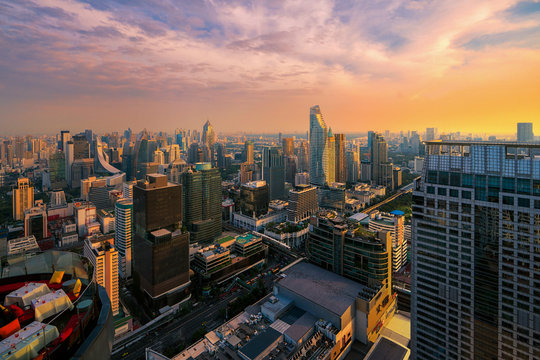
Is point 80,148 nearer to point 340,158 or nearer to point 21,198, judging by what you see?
point 21,198

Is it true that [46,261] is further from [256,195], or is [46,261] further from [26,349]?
[256,195]

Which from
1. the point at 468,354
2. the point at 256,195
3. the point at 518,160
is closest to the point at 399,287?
the point at 468,354

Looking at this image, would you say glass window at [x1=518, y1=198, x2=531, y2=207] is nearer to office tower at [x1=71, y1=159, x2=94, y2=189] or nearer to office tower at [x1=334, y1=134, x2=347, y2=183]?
office tower at [x1=334, y1=134, x2=347, y2=183]

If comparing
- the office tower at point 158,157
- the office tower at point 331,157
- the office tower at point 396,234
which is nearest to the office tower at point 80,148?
the office tower at point 158,157

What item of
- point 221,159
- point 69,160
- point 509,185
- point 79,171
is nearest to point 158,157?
point 79,171

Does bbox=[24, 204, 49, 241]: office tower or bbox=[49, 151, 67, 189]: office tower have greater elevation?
bbox=[49, 151, 67, 189]: office tower

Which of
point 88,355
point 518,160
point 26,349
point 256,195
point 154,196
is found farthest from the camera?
point 256,195

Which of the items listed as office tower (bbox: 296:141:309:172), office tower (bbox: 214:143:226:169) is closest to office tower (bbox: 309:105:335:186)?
office tower (bbox: 296:141:309:172)

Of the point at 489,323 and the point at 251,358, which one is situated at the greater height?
the point at 489,323
